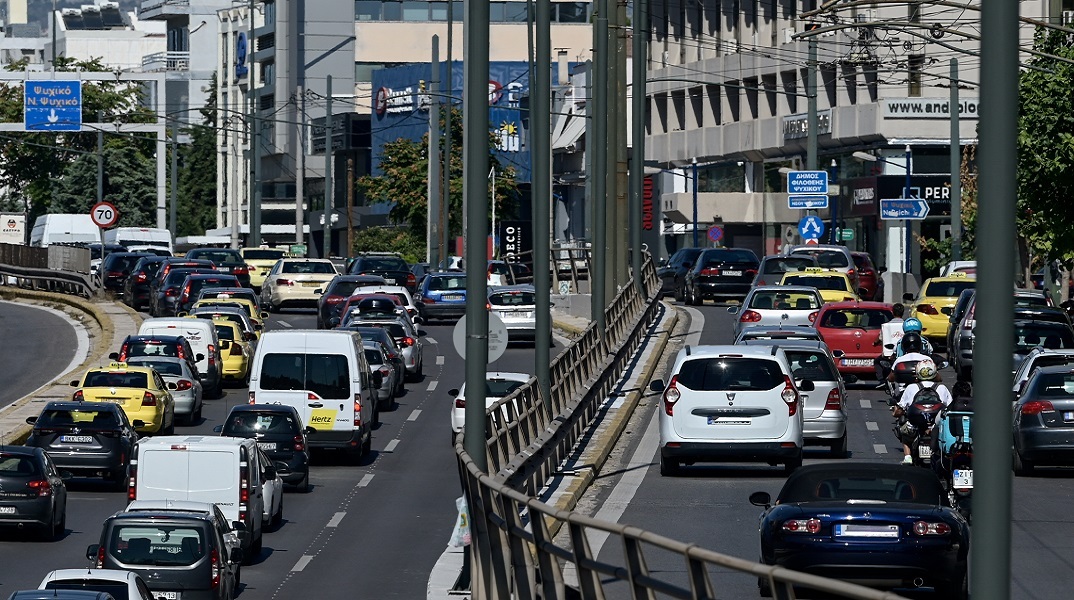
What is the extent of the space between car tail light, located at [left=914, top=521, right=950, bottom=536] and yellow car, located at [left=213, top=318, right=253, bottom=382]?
109ft

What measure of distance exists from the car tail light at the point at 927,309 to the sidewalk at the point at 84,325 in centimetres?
1873

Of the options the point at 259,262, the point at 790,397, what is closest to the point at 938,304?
the point at 790,397

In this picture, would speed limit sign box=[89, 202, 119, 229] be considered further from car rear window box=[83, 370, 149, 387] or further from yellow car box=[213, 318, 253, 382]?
car rear window box=[83, 370, 149, 387]

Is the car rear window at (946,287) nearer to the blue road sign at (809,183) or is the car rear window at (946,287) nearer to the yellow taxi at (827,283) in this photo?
the yellow taxi at (827,283)

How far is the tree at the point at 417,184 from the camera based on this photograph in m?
94.9

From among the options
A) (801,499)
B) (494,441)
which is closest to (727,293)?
(494,441)

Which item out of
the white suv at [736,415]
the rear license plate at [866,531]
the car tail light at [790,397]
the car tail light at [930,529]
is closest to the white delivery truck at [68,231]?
the white suv at [736,415]

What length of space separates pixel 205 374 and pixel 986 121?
1512 inches

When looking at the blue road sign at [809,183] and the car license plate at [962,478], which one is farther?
the blue road sign at [809,183]

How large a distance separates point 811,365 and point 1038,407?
4.62 metres

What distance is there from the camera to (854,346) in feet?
126

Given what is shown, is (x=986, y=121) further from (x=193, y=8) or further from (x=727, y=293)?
(x=193, y=8)

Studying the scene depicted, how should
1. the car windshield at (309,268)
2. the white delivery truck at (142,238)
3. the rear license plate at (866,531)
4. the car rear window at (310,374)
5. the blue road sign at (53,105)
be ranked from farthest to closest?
the white delivery truck at (142,238), the blue road sign at (53,105), the car windshield at (309,268), the car rear window at (310,374), the rear license plate at (866,531)

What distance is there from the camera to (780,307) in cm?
4053
